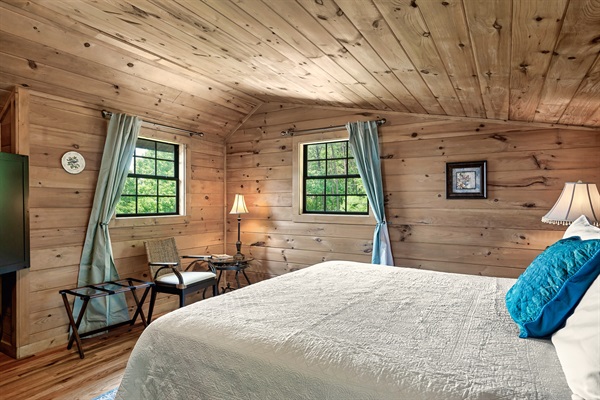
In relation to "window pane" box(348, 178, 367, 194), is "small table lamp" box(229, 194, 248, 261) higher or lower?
lower

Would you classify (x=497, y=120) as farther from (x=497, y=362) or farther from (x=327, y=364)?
(x=327, y=364)

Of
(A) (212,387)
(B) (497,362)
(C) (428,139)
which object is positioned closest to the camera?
(B) (497,362)

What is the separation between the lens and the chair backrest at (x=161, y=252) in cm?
386

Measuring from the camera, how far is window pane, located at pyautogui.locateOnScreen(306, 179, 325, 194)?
4.44m

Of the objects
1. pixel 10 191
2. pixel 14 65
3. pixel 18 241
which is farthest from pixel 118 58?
pixel 18 241

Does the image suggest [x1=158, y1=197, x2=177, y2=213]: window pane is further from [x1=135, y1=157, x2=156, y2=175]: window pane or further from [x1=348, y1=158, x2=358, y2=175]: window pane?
[x1=348, y1=158, x2=358, y2=175]: window pane

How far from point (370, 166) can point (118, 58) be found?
2.59 m

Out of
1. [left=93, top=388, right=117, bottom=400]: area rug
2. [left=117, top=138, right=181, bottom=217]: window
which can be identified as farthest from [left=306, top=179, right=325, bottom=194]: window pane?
[left=93, top=388, right=117, bottom=400]: area rug

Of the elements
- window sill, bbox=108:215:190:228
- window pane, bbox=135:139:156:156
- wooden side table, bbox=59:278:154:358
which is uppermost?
window pane, bbox=135:139:156:156

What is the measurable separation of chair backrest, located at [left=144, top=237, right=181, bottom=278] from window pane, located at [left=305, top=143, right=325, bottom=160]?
1915 mm

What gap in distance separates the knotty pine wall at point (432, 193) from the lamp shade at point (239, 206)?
27 centimetres

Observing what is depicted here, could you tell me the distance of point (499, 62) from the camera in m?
1.89

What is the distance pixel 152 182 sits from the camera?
4203mm

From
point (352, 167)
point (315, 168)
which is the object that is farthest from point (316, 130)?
point (352, 167)
